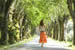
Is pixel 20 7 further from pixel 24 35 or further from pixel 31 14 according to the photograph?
pixel 24 35

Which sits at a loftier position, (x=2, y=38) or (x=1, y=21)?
(x=1, y=21)

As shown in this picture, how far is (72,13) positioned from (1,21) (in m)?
8.27

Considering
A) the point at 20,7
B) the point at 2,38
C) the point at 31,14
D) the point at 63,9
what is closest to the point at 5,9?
the point at 2,38

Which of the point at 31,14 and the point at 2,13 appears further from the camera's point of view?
the point at 31,14

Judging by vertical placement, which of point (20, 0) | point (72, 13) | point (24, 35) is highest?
point (20, 0)

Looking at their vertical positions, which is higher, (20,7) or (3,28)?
(20,7)

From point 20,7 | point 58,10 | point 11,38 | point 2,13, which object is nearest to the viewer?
point 2,13

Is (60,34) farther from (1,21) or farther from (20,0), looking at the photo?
(1,21)

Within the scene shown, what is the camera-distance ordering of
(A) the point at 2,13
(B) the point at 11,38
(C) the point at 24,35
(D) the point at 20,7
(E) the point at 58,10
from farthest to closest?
(C) the point at 24,35, (E) the point at 58,10, (D) the point at 20,7, (B) the point at 11,38, (A) the point at 2,13

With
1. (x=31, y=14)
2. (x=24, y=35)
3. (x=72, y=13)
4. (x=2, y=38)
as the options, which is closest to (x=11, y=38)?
(x=2, y=38)

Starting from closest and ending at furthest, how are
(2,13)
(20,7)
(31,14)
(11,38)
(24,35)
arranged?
(2,13) < (11,38) < (20,7) < (31,14) < (24,35)

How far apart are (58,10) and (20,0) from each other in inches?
329

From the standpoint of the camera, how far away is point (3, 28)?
26.8m

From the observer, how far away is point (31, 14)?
44.7m
